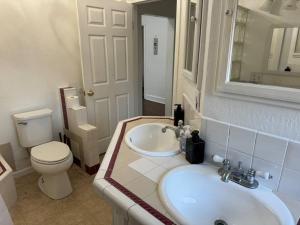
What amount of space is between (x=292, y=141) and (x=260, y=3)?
551mm

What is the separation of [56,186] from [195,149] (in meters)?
1.49

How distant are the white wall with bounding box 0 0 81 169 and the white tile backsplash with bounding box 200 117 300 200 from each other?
186 centimetres

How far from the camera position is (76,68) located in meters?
2.43

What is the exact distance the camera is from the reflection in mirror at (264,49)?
0.80 meters

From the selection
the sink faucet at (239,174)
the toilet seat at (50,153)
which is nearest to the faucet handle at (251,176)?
the sink faucet at (239,174)

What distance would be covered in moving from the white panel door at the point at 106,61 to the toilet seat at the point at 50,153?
21.1 inches

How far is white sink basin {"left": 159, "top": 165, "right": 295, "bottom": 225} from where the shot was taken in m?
0.76

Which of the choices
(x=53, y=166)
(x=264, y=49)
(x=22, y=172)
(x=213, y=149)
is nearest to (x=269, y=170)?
(x=213, y=149)

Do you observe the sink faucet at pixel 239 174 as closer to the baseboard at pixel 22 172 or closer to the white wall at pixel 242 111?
the white wall at pixel 242 111

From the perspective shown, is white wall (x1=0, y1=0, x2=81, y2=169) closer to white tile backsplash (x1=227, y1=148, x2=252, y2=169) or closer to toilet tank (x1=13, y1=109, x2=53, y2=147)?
toilet tank (x1=13, y1=109, x2=53, y2=147)

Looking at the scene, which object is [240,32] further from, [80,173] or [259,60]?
[80,173]

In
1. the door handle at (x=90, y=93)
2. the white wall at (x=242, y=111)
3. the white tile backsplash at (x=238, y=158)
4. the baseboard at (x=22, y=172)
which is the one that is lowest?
the baseboard at (x=22, y=172)

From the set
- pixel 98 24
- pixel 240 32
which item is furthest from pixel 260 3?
pixel 98 24

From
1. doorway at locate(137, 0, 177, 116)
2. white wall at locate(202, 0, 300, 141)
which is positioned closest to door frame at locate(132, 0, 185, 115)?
white wall at locate(202, 0, 300, 141)
